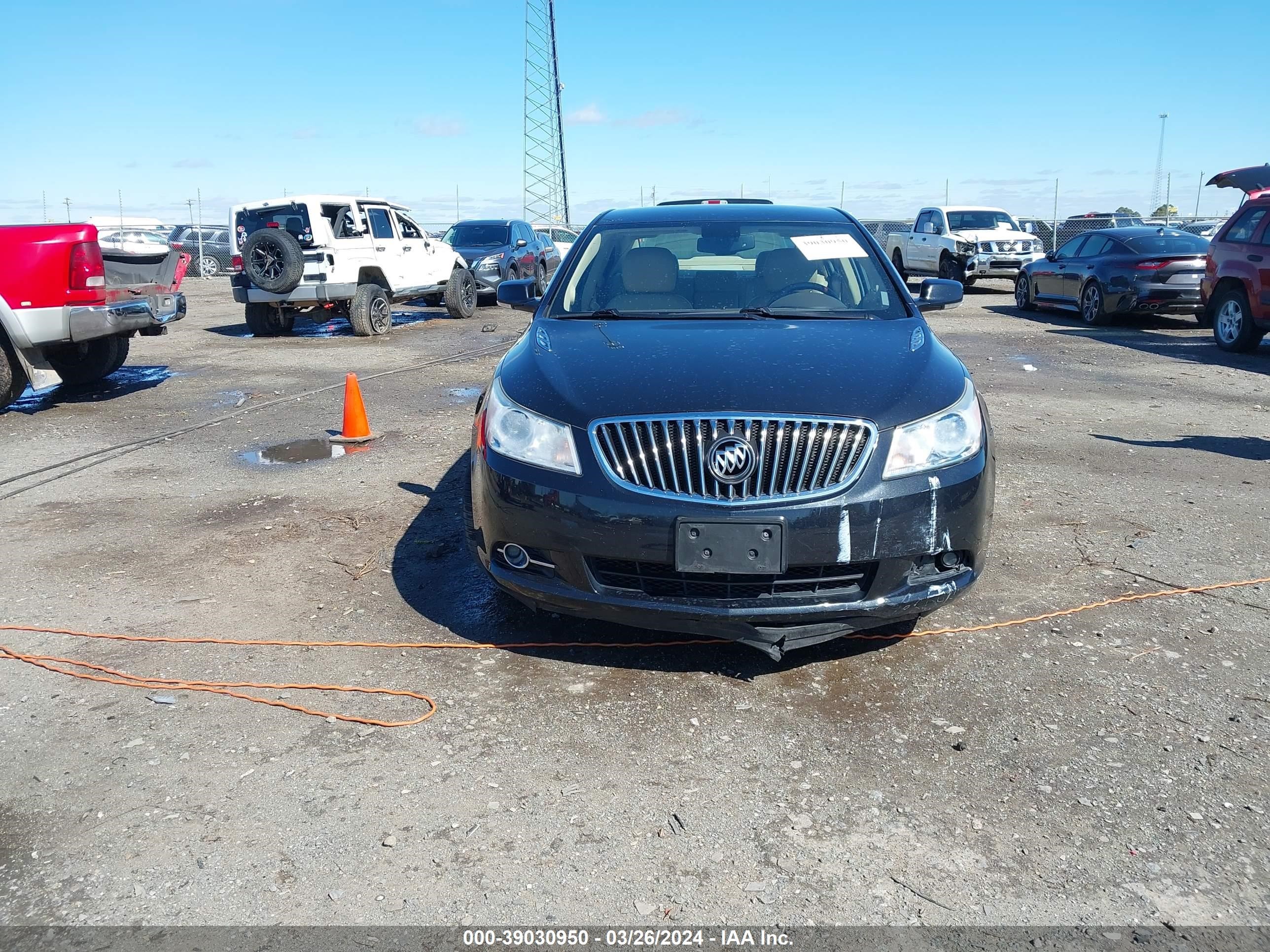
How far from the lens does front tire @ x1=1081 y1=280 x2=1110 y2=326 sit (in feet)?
51.8

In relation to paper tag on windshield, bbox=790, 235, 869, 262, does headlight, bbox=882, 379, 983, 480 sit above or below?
below

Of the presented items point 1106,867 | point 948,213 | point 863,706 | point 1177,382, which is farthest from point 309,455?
point 948,213

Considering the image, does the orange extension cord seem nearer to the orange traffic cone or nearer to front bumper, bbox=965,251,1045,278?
the orange traffic cone

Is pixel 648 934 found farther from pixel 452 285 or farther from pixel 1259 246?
pixel 452 285

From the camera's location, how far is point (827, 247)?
5023mm

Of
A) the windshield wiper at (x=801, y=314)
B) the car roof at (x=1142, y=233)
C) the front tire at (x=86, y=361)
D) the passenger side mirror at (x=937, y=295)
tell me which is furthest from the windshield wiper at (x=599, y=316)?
the car roof at (x=1142, y=233)

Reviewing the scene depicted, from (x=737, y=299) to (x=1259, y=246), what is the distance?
10.1m

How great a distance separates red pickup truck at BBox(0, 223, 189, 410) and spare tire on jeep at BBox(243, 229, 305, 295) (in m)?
4.31

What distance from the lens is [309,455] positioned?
288 inches

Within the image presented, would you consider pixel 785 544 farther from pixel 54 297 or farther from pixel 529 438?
pixel 54 297

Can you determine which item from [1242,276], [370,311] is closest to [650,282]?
[1242,276]

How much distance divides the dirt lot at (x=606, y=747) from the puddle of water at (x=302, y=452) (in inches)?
47.7

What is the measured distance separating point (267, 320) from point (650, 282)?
11.8m

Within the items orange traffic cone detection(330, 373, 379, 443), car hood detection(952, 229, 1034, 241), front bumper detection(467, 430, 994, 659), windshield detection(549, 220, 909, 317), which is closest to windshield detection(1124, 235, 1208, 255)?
car hood detection(952, 229, 1034, 241)
